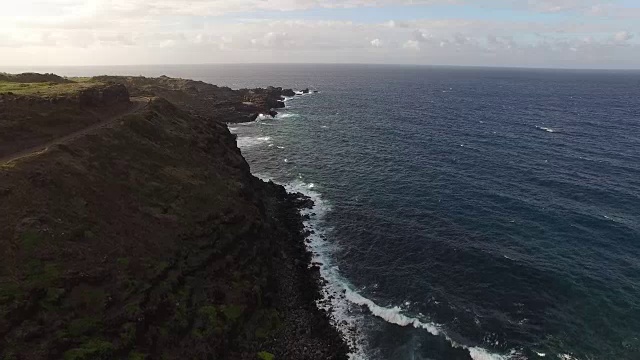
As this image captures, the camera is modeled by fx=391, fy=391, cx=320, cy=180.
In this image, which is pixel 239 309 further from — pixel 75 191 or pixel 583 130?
pixel 583 130

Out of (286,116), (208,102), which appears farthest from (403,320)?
(208,102)

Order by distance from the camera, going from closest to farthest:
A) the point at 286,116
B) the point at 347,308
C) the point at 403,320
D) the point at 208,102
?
the point at 403,320 → the point at 347,308 → the point at 208,102 → the point at 286,116

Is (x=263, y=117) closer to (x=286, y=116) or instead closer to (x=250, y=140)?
(x=286, y=116)

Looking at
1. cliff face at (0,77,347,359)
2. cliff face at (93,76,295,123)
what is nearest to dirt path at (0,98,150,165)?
cliff face at (0,77,347,359)

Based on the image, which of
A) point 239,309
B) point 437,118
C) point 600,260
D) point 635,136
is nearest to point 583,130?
point 635,136

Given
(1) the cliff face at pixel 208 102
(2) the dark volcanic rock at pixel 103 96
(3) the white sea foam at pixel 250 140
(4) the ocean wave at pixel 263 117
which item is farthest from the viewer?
(4) the ocean wave at pixel 263 117

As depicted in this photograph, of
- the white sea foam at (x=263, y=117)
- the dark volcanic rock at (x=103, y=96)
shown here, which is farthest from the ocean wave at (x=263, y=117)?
the dark volcanic rock at (x=103, y=96)

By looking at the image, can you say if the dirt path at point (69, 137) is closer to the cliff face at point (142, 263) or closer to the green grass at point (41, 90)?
the cliff face at point (142, 263)
